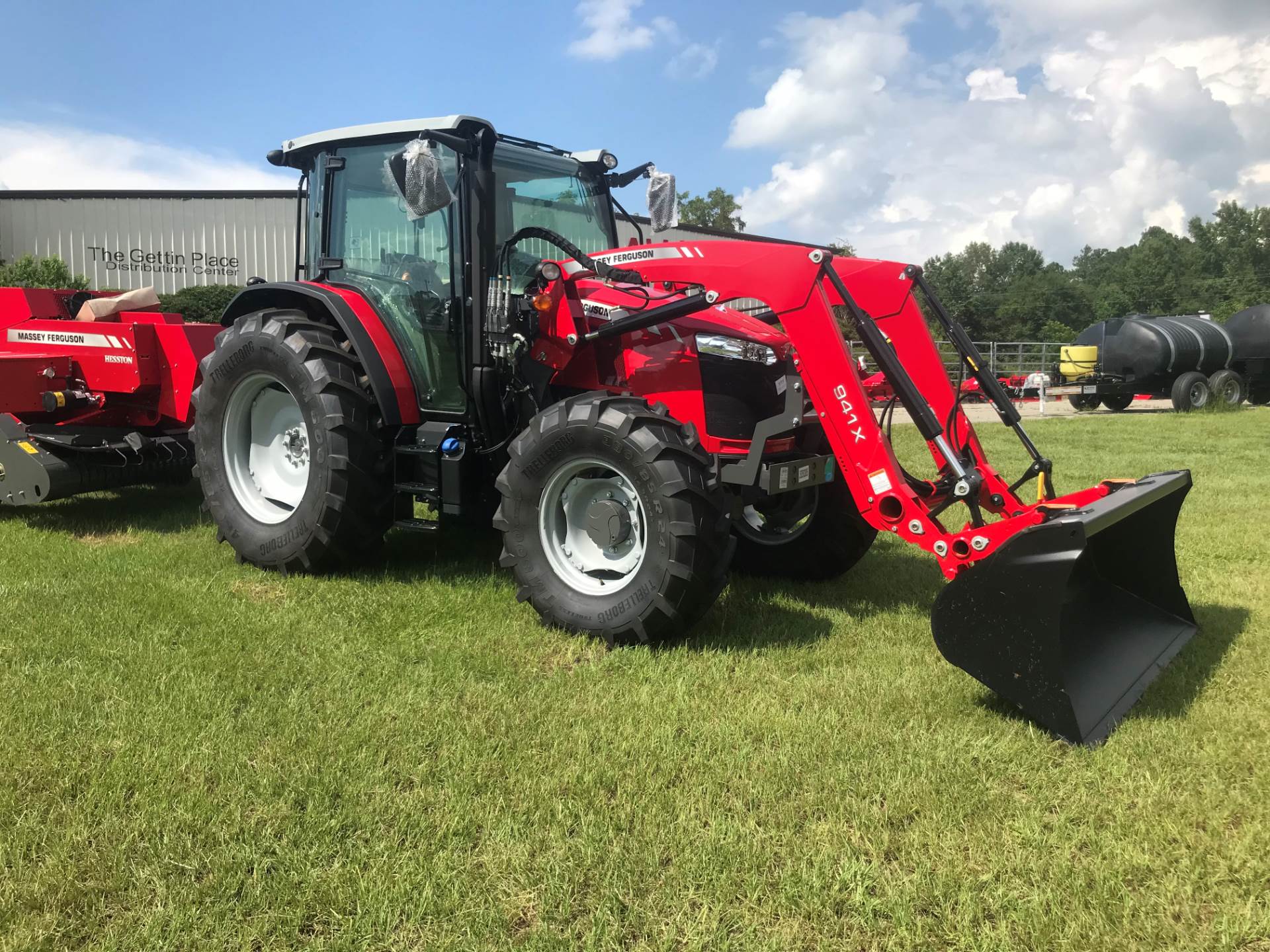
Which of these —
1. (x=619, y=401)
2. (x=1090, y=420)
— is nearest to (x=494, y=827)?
(x=619, y=401)

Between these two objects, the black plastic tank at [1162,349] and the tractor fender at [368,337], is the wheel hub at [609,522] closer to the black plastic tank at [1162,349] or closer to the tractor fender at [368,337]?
the tractor fender at [368,337]

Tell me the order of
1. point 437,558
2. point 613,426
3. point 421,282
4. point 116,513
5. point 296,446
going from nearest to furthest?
point 613,426 < point 421,282 < point 296,446 < point 437,558 < point 116,513

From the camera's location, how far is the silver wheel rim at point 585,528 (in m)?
4.36

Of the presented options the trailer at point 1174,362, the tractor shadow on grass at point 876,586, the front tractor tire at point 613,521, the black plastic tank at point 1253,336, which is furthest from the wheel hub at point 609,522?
the black plastic tank at point 1253,336

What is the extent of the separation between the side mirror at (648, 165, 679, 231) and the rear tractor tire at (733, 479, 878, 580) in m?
1.92

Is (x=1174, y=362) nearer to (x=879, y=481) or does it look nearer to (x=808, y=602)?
(x=808, y=602)

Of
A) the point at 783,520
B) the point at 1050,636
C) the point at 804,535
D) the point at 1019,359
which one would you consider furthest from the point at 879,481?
the point at 1019,359

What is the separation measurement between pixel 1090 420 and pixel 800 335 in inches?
616

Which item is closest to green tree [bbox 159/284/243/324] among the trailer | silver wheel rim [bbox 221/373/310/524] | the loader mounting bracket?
silver wheel rim [bbox 221/373/310/524]

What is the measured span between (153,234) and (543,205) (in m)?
25.3

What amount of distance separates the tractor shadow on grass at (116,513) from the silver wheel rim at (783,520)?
3866 mm

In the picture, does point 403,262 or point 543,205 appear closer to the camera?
point 403,262

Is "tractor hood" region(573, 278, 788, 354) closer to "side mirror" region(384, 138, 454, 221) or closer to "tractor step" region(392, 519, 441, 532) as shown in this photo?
"side mirror" region(384, 138, 454, 221)

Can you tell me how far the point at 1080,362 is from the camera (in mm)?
21656
